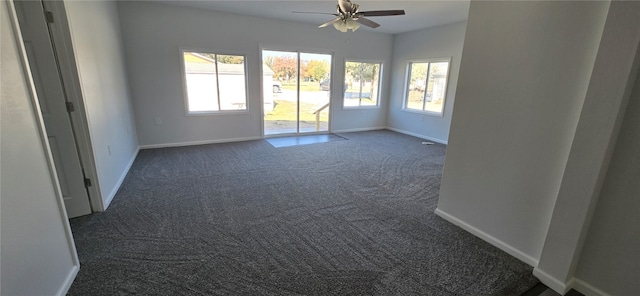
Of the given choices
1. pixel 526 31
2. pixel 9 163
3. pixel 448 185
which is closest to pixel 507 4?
pixel 526 31

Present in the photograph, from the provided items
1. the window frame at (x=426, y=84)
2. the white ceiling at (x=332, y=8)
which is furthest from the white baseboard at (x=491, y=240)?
the window frame at (x=426, y=84)

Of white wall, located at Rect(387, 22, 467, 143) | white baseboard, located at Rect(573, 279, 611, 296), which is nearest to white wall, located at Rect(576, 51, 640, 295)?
white baseboard, located at Rect(573, 279, 611, 296)

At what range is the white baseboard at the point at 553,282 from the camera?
1832 mm

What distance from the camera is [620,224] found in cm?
164

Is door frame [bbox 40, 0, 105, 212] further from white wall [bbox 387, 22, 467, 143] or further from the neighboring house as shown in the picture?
white wall [bbox 387, 22, 467, 143]

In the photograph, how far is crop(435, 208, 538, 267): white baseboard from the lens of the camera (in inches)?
82.7

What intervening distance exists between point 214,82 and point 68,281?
4.22 meters

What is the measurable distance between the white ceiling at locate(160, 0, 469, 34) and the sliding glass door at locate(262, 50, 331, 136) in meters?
0.83

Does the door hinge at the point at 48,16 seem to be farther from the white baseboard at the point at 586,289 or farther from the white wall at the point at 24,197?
the white baseboard at the point at 586,289

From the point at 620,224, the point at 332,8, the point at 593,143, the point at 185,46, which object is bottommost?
the point at 620,224

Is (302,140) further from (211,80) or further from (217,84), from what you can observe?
(211,80)

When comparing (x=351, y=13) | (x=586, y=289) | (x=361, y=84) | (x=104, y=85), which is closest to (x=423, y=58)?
(x=361, y=84)

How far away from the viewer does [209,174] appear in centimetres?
379

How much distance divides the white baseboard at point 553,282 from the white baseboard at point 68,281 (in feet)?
10.4
